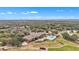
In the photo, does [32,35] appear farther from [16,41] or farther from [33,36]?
[16,41]

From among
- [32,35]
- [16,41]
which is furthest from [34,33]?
[16,41]

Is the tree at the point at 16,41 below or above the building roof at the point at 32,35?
below

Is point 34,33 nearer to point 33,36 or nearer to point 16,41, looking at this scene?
point 33,36

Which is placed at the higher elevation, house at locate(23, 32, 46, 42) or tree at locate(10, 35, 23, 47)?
house at locate(23, 32, 46, 42)

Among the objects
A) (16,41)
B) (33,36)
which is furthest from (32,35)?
(16,41)

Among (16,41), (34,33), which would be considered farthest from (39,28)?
(16,41)
